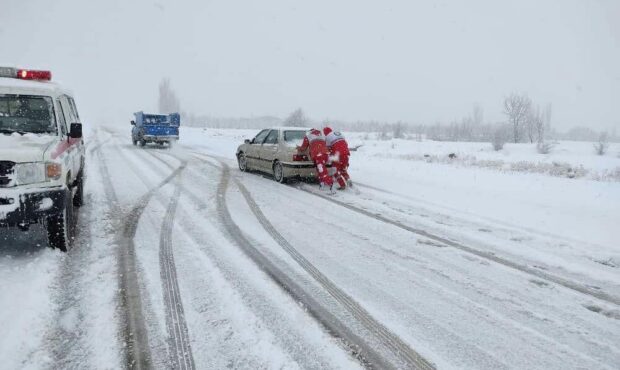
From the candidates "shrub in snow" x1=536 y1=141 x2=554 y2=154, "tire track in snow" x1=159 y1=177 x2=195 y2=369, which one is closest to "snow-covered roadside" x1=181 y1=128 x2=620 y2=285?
"tire track in snow" x1=159 y1=177 x2=195 y2=369

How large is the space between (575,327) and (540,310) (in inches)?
14.1

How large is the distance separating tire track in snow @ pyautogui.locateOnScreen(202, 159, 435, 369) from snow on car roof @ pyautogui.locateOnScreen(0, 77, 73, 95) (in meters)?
3.63

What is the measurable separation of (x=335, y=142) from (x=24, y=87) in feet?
22.2

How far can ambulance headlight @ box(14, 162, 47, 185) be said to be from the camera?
473 cm

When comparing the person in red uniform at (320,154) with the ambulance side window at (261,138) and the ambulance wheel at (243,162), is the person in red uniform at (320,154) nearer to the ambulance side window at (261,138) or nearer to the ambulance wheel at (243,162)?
the ambulance side window at (261,138)

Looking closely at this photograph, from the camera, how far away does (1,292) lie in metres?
3.97

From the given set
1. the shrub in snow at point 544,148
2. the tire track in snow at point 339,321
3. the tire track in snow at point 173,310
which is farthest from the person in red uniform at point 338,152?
the shrub in snow at point 544,148

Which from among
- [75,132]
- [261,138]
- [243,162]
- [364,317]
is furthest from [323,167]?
[364,317]

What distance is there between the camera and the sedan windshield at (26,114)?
221 inches

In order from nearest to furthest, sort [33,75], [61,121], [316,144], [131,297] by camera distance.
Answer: [131,297] < [61,121] < [33,75] < [316,144]

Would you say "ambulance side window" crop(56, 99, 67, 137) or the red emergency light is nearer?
"ambulance side window" crop(56, 99, 67, 137)

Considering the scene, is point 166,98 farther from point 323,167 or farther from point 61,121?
point 61,121

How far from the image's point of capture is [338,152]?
10.3 m

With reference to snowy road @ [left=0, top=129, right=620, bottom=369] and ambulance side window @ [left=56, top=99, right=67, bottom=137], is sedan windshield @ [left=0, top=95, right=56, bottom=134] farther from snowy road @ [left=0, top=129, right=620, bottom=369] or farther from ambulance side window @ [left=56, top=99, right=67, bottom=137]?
snowy road @ [left=0, top=129, right=620, bottom=369]
